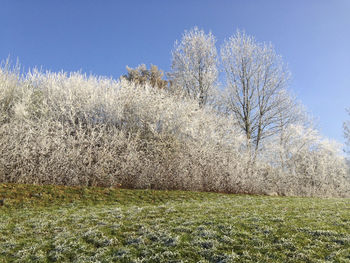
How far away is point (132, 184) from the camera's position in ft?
47.1

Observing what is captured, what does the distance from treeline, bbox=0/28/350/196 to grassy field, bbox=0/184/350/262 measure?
15.6 feet

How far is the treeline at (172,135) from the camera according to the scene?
14.1 meters

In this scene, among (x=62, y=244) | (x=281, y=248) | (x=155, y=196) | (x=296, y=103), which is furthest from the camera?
(x=296, y=103)

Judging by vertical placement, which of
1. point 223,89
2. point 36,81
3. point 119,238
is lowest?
point 119,238

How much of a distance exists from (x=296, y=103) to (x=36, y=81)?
72.2 feet

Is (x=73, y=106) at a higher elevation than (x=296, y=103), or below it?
below

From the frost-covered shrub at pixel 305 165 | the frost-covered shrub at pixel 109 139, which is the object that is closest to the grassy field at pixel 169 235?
the frost-covered shrub at pixel 109 139

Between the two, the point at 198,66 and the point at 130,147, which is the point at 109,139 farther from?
the point at 198,66

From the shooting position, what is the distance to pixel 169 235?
6.17 meters

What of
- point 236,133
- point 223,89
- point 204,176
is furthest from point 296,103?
point 204,176

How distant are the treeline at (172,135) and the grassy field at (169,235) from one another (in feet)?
15.6

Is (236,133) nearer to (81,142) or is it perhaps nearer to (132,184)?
(132,184)

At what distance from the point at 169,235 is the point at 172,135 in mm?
11510

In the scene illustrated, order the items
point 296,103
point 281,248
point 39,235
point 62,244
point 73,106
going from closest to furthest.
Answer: point 281,248
point 62,244
point 39,235
point 73,106
point 296,103
